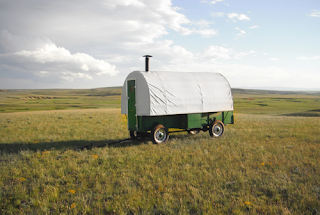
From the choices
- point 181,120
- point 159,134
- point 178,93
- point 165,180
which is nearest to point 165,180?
point 165,180

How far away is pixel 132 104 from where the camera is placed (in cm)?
1158

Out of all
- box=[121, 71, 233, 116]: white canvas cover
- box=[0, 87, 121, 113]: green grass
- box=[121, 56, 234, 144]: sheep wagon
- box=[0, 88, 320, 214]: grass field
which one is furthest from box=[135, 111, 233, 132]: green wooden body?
box=[0, 87, 121, 113]: green grass

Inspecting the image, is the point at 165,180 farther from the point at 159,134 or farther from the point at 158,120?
the point at 158,120

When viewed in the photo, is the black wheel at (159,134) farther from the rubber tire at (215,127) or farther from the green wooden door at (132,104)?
the rubber tire at (215,127)

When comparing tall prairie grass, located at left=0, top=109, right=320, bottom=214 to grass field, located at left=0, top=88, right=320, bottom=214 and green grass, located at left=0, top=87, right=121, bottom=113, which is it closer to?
grass field, located at left=0, top=88, right=320, bottom=214

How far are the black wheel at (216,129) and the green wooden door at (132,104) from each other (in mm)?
4184

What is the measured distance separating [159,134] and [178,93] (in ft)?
7.23

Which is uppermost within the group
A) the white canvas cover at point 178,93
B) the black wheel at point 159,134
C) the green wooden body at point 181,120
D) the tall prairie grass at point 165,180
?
the white canvas cover at point 178,93

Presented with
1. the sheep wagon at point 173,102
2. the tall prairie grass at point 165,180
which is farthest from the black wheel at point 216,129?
the tall prairie grass at point 165,180

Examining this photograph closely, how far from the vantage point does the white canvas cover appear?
10742 mm

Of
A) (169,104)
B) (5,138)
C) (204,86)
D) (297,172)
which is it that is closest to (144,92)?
(169,104)

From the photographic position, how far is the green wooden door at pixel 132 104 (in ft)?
37.6

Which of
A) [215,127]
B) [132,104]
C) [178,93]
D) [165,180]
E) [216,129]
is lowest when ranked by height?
[165,180]

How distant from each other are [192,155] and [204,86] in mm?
4737
